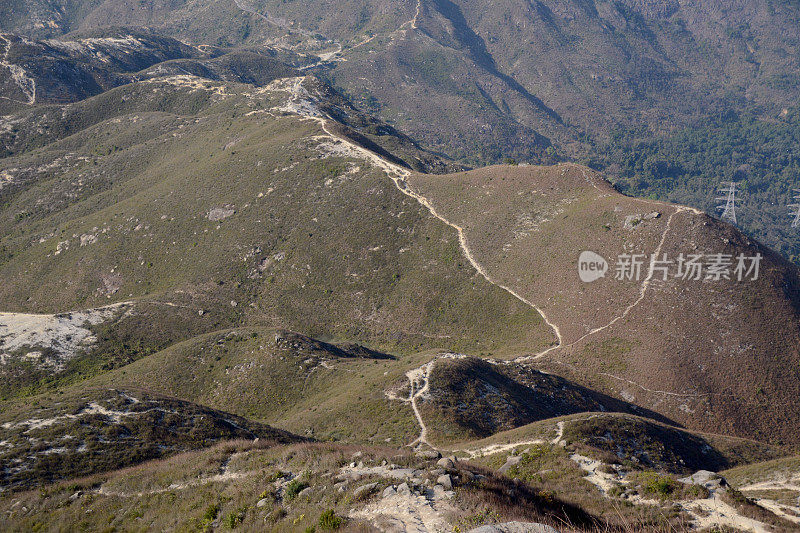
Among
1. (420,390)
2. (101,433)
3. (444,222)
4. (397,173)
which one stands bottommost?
(101,433)

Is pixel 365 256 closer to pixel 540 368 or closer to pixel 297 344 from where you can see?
pixel 297 344

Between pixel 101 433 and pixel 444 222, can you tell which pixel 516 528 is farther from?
pixel 444 222

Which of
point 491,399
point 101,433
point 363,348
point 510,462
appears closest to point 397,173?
point 363,348

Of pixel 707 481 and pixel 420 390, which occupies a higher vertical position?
pixel 707 481

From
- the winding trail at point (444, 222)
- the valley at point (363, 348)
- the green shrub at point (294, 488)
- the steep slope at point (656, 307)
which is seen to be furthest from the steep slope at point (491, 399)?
the green shrub at point (294, 488)

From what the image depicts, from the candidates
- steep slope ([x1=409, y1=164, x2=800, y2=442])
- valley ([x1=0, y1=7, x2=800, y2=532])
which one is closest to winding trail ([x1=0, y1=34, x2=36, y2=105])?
valley ([x1=0, y1=7, x2=800, y2=532])

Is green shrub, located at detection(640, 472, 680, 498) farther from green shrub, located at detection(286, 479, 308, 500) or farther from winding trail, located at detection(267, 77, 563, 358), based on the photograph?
winding trail, located at detection(267, 77, 563, 358)

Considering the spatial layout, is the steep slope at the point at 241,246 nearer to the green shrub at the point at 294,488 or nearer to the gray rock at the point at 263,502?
the green shrub at the point at 294,488
